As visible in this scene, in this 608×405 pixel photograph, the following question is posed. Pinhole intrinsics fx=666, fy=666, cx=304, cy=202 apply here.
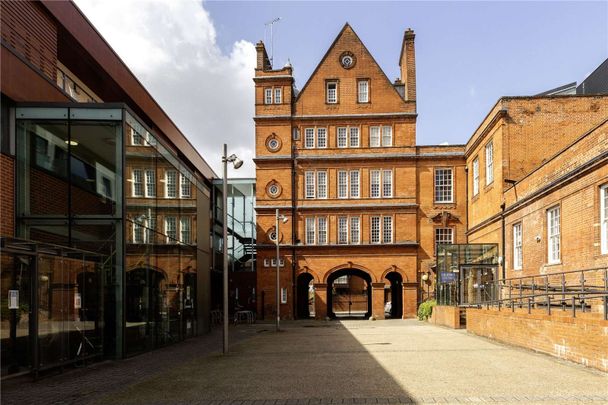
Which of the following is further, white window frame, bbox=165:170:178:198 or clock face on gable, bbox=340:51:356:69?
clock face on gable, bbox=340:51:356:69

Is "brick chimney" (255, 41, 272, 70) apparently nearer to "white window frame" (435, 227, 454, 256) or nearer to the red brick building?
the red brick building

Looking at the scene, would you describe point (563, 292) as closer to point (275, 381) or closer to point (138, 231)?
point (275, 381)

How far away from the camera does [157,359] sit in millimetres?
18719

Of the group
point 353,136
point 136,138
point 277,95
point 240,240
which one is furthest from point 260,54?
point 136,138

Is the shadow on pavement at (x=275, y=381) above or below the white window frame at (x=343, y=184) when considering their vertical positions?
below

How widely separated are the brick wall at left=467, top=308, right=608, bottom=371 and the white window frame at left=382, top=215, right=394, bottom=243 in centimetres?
2421

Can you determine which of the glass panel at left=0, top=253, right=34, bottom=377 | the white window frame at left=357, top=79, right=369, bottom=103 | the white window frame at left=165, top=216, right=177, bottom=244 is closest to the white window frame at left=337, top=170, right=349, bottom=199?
the white window frame at left=357, top=79, right=369, bottom=103

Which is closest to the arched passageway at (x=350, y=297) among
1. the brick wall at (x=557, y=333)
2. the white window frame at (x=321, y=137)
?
the white window frame at (x=321, y=137)

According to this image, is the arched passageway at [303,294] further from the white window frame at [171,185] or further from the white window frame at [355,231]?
the white window frame at [171,185]

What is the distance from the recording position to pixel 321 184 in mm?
48500

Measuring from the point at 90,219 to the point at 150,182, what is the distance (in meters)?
3.73

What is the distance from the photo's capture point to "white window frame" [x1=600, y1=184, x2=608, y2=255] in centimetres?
2019

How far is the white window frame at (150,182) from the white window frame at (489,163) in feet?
71.4

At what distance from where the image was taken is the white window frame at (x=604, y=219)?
20188 mm
